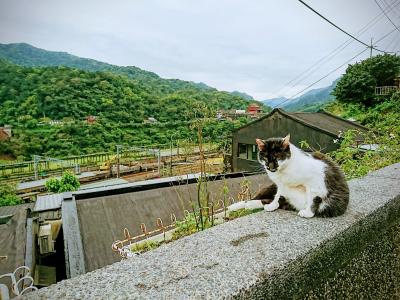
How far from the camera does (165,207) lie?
552 centimetres

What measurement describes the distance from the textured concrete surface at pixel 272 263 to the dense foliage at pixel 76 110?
2265cm

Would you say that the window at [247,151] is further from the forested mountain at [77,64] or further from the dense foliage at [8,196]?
the forested mountain at [77,64]

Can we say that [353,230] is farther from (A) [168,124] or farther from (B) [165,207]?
(A) [168,124]

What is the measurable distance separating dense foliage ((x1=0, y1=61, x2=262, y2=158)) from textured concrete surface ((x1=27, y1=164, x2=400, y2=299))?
22.6 metres

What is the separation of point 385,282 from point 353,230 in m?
0.47

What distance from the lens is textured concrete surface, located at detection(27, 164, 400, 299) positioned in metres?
0.65

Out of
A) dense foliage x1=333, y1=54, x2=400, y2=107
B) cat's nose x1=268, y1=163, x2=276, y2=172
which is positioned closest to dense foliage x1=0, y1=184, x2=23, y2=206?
cat's nose x1=268, y1=163, x2=276, y2=172

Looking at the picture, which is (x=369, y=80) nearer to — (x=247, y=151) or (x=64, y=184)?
(x=247, y=151)

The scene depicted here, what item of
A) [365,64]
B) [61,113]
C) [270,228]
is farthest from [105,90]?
[270,228]

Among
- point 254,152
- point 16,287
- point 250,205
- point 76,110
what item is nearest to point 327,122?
point 254,152

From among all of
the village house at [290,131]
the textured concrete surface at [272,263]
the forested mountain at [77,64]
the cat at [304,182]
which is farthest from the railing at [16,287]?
the forested mountain at [77,64]

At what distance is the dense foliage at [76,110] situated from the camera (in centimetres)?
2522

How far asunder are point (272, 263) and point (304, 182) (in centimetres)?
80

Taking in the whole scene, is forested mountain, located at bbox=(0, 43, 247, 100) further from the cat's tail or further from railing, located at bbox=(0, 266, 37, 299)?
the cat's tail
